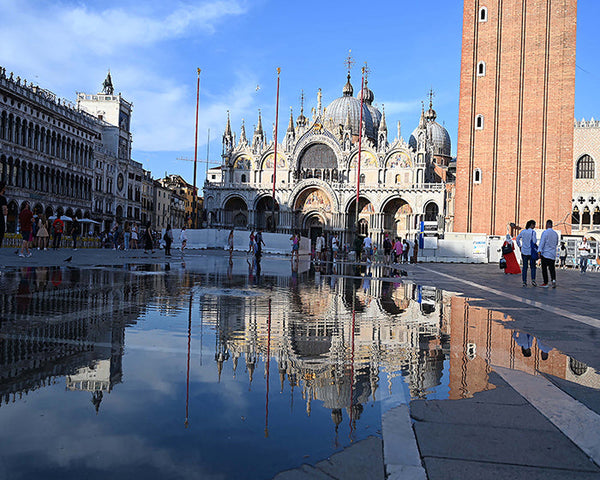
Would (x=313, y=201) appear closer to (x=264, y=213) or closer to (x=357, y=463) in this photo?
(x=264, y=213)

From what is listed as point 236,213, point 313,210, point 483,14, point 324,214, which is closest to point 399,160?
point 324,214

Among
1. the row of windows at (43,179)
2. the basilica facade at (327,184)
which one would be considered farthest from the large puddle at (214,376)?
the basilica facade at (327,184)

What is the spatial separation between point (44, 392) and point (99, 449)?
85cm

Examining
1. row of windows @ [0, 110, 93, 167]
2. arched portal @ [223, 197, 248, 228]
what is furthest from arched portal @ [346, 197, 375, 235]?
row of windows @ [0, 110, 93, 167]

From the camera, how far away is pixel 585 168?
48188mm

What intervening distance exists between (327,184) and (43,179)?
26.2m

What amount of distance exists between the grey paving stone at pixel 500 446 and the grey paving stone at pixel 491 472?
0.05 metres

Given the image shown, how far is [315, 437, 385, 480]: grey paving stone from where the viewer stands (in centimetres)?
201

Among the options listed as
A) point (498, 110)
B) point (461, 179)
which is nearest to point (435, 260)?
point (461, 179)

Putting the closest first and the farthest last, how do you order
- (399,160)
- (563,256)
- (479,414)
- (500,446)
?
1. (500,446)
2. (479,414)
3. (563,256)
4. (399,160)

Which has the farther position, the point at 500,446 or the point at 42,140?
the point at 42,140

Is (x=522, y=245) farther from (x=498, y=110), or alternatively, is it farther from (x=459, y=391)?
(x=498, y=110)

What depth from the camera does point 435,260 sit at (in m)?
32.2

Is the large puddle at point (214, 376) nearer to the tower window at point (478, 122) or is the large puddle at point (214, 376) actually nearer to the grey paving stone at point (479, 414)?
the grey paving stone at point (479, 414)
